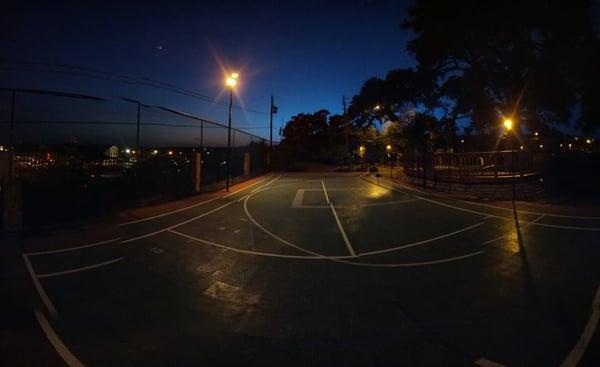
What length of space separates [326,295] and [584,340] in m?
3.71

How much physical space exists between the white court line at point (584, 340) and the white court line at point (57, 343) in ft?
18.9

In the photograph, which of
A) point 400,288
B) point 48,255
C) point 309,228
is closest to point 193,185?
point 309,228

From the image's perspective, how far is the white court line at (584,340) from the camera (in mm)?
4535

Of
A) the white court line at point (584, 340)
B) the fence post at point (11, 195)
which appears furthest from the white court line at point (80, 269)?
the white court line at point (584, 340)

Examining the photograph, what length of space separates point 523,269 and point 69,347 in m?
8.38

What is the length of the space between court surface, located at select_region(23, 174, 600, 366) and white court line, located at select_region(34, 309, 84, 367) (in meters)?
0.03

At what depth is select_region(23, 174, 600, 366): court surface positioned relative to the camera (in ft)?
15.8

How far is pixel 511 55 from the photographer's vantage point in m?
28.8

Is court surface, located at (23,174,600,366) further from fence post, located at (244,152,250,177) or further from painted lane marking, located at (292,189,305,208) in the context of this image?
fence post, located at (244,152,250,177)

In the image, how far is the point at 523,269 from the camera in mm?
8188

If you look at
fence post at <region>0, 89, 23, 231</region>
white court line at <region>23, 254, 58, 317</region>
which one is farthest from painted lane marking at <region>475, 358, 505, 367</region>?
fence post at <region>0, 89, 23, 231</region>

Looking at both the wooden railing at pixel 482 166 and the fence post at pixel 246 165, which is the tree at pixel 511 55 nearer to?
the wooden railing at pixel 482 166

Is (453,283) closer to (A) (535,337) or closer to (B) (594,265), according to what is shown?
(A) (535,337)

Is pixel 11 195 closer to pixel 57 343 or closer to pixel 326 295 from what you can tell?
pixel 57 343
